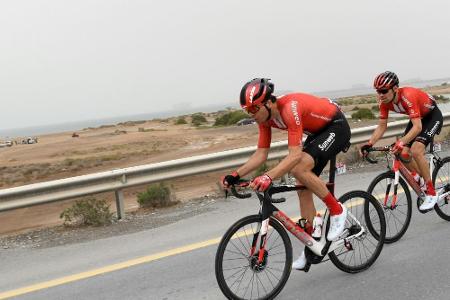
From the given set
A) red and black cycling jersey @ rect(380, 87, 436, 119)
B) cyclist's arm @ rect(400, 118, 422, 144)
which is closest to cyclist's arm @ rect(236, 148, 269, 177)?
cyclist's arm @ rect(400, 118, 422, 144)

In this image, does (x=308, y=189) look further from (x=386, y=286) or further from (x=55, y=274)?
(x=55, y=274)

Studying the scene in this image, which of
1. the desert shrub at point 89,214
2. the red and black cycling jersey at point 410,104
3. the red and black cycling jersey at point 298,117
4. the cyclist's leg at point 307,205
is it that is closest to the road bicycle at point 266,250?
the cyclist's leg at point 307,205

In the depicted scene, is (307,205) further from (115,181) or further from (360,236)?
(115,181)

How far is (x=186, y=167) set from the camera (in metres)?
8.24

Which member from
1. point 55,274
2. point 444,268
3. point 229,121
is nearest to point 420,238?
point 444,268

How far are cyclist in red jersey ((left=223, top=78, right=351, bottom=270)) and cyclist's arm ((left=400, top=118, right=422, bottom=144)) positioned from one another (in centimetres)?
122

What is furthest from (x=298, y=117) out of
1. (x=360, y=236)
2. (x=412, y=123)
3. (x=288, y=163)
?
(x=412, y=123)

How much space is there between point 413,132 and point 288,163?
2.31m

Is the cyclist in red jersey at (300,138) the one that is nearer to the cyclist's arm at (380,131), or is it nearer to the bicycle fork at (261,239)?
the bicycle fork at (261,239)

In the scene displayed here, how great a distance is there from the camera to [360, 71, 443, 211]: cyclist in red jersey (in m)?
5.52

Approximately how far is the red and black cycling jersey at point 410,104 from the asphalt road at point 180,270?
1365 mm

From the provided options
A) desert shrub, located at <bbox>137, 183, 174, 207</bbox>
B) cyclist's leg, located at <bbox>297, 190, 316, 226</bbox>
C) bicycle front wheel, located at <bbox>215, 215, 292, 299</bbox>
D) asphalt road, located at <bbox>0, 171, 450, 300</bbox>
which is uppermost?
cyclist's leg, located at <bbox>297, 190, 316, 226</bbox>

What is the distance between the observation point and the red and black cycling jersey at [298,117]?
399 centimetres

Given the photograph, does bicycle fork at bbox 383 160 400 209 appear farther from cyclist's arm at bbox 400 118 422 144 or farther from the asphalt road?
the asphalt road
